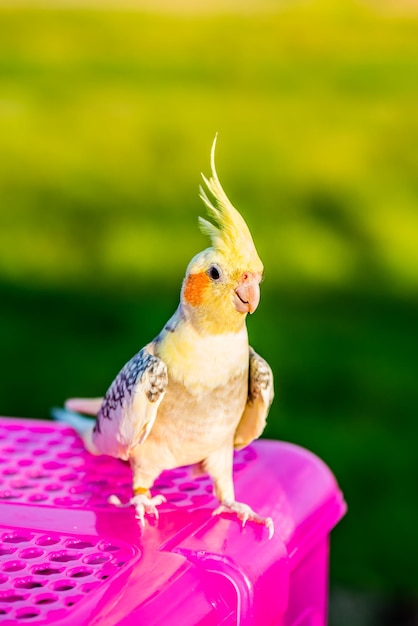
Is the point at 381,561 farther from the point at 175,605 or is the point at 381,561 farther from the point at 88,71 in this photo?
the point at 88,71

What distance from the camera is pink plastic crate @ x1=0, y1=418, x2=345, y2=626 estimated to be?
42.7 inches

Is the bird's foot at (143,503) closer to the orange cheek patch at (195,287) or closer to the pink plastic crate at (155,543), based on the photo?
the pink plastic crate at (155,543)

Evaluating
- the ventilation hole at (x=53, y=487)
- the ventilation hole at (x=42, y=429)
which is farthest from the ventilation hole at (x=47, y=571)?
the ventilation hole at (x=42, y=429)

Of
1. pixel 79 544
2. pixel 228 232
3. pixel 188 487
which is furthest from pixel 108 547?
pixel 228 232

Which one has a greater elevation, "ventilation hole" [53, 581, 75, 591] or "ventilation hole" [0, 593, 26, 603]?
"ventilation hole" [53, 581, 75, 591]

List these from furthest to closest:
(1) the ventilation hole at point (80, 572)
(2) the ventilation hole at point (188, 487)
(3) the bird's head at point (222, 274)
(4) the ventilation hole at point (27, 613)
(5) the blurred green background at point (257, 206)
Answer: (5) the blurred green background at point (257, 206), (2) the ventilation hole at point (188, 487), (3) the bird's head at point (222, 274), (1) the ventilation hole at point (80, 572), (4) the ventilation hole at point (27, 613)

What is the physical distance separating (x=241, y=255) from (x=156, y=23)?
14.1 feet

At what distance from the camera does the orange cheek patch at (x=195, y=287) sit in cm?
127

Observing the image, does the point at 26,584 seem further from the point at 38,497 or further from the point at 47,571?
the point at 38,497

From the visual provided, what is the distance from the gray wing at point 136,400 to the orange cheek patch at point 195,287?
9cm

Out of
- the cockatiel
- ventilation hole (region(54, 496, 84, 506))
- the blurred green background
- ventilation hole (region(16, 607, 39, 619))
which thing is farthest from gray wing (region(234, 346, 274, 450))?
the blurred green background

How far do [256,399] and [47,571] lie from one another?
36cm

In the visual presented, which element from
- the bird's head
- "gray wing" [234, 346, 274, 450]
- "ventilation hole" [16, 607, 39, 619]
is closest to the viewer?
"ventilation hole" [16, 607, 39, 619]

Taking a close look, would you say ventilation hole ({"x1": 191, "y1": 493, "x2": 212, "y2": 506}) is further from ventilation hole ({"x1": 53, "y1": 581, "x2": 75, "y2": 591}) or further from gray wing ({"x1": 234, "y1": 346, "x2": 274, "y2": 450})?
ventilation hole ({"x1": 53, "y1": 581, "x2": 75, "y2": 591})
